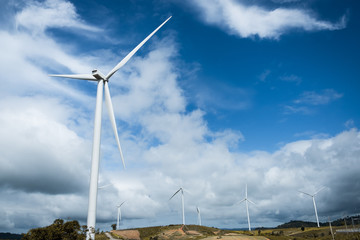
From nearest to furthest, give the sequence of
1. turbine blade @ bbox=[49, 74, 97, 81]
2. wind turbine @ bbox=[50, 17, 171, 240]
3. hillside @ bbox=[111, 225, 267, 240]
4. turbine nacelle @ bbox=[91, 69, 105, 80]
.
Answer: wind turbine @ bbox=[50, 17, 171, 240], turbine nacelle @ bbox=[91, 69, 105, 80], turbine blade @ bbox=[49, 74, 97, 81], hillside @ bbox=[111, 225, 267, 240]

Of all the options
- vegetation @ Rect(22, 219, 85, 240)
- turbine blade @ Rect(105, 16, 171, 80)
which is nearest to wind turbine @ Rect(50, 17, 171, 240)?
turbine blade @ Rect(105, 16, 171, 80)

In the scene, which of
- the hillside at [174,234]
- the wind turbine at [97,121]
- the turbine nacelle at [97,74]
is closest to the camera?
the wind turbine at [97,121]

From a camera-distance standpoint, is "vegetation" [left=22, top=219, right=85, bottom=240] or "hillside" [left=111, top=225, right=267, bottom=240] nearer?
"vegetation" [left=22, top=219, right=85, bottom=240]

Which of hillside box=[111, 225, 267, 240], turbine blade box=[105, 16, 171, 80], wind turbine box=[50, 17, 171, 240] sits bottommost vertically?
hillside box=[111, 225, 267, 240]

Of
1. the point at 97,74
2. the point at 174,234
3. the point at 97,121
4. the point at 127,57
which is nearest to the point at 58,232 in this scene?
the point at 97,121

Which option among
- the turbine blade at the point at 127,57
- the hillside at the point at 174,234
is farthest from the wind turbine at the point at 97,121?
the hillside at the point at 174,234

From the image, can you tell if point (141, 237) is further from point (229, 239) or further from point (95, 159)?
point (95, 159)

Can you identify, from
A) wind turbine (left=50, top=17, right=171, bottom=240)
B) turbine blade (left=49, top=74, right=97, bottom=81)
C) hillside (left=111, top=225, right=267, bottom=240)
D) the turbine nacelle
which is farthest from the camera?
hillside (left=111, top=225, right=267, bottom=240)

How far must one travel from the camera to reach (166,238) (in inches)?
4370

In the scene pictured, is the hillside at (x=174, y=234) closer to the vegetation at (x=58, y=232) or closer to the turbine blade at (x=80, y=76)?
the vegetation at (x=58, y=232)

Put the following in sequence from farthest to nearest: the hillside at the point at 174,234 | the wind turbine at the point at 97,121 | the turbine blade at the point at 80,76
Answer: the hillside at the point at 174,234, the turbine blade at the point at 80,76, the wind turbine at the point at 97,121

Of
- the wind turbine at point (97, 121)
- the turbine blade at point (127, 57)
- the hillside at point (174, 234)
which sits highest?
the turbine blade at point (127, 57)

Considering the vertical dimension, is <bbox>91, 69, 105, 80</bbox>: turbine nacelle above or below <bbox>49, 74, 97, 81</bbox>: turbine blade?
below

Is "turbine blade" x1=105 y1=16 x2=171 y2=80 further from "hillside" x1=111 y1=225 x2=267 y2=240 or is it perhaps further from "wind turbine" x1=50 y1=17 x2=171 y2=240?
"hillside" x1=111 y1=225 x2=267 y2=240
